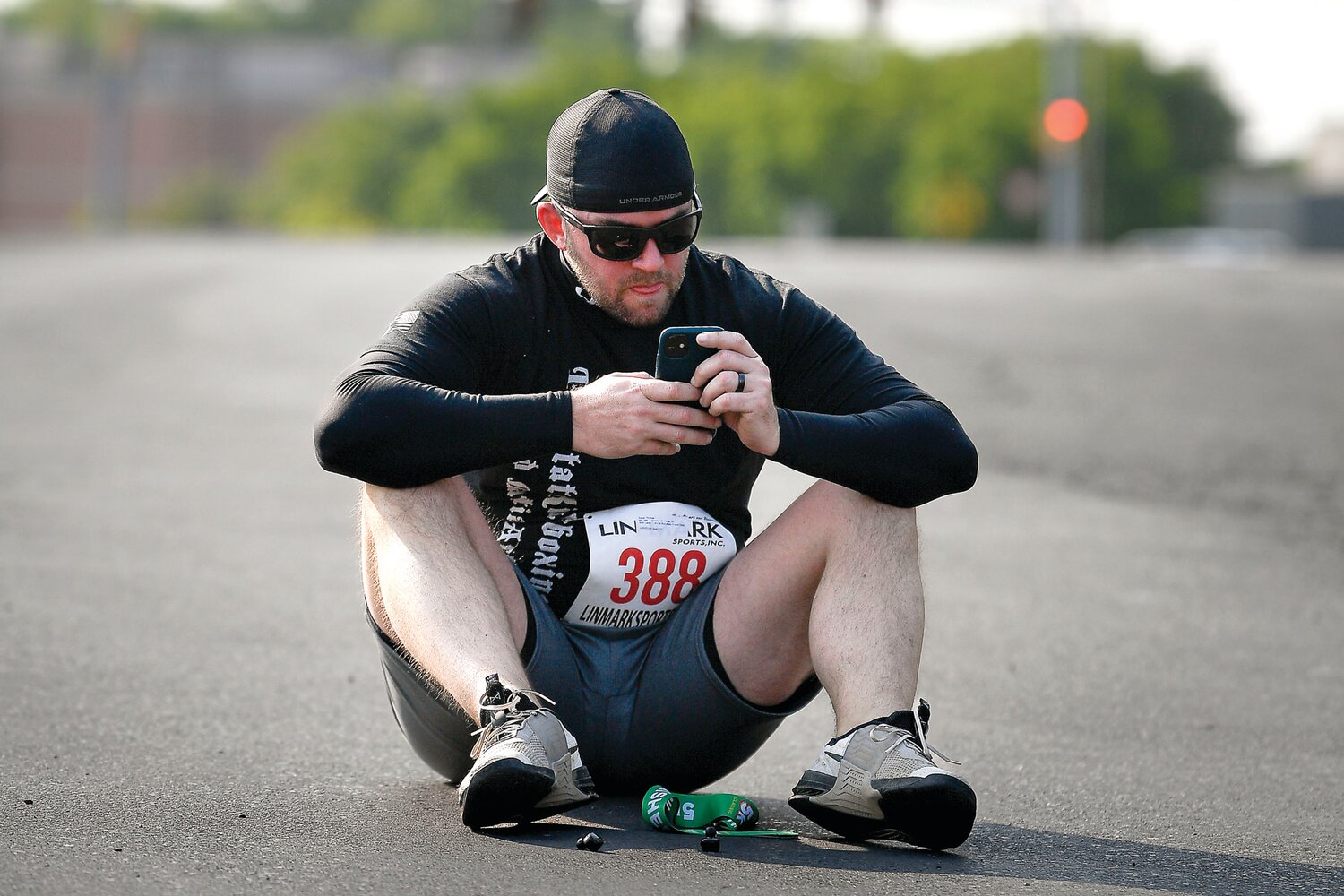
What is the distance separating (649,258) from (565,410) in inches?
16.2

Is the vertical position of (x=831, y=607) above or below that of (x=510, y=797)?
above

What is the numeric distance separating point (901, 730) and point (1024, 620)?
3.60 meters

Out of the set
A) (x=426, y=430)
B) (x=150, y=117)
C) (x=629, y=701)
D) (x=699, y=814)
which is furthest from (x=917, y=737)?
(x=150, y=117)

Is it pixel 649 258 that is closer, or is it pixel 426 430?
pixel 426 430

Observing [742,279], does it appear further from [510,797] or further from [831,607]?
[510,797]

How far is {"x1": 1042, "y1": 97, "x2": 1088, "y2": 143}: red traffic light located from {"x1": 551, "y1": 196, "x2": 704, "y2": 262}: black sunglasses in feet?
107

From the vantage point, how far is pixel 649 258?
411 centimetres

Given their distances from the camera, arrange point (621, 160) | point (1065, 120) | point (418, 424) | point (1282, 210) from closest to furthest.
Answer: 1. point (418, 424)
2. point (621, 160)
3. point (1065, 120)
4. point (1282, 210)

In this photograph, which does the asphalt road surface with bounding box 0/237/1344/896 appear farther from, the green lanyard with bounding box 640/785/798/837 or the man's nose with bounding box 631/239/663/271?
the man's nose with bounding box 631/239/663/271

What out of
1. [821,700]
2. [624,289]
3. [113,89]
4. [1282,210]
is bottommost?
[1282,210]

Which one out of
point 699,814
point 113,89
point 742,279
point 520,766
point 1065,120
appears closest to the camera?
point 520,766

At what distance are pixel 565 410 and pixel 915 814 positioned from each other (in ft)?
3.56

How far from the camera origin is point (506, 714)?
3643 millimetres

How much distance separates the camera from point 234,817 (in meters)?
3.98
